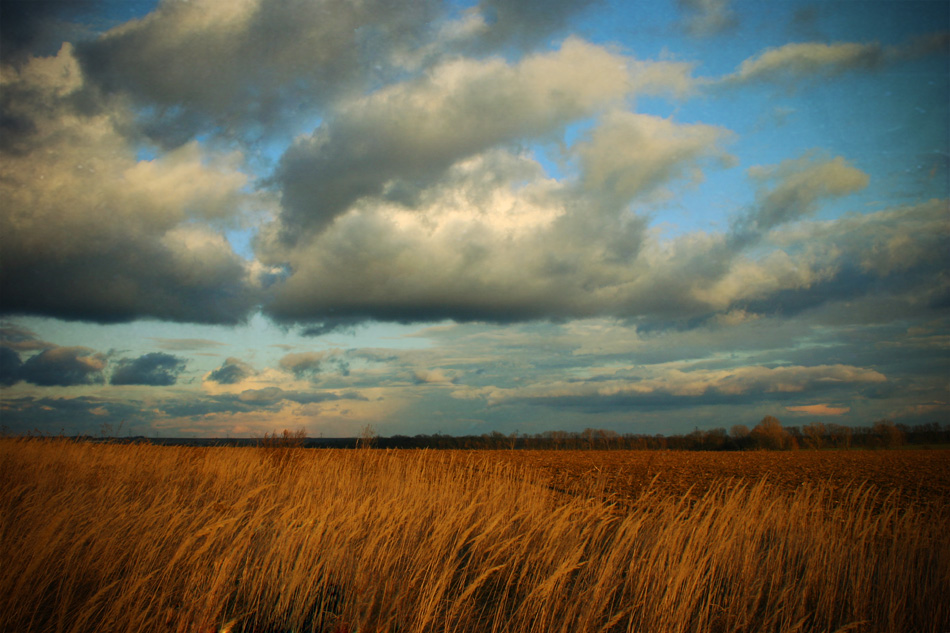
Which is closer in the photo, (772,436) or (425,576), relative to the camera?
(425,576)

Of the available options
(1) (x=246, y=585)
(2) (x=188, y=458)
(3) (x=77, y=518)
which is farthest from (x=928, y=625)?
(2) (x=188, y=458)

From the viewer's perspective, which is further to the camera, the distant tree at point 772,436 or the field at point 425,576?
the distant tree at point 772,436

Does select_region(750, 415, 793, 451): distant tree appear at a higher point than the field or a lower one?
lower

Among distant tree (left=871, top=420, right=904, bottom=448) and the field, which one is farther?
distant tree (left=871, top=420, right=904, bottom=448)

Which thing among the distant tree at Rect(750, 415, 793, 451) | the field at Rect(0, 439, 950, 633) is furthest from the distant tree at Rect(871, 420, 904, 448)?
the field at Rect(0, 439, 950, 633)

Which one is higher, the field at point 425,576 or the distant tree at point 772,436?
the field at point 425,576

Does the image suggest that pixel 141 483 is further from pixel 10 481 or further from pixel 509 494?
pixel 509 494

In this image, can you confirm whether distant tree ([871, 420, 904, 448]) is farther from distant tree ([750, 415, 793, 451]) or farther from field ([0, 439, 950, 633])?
field ([0, 439, 950, 633])

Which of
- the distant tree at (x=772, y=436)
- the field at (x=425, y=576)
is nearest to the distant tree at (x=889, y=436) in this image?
the distant tree at (x=772, y=436)

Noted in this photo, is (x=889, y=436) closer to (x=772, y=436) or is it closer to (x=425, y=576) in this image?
(x=772, y=436)

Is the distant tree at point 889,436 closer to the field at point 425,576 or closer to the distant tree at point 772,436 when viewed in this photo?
the distant tree at point 772,436

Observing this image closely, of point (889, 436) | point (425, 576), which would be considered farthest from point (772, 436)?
point (425, 576)

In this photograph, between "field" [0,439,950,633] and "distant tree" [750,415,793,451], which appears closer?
"field" [0,439,950,633]

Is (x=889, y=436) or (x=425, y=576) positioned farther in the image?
(x=889, y=436)
